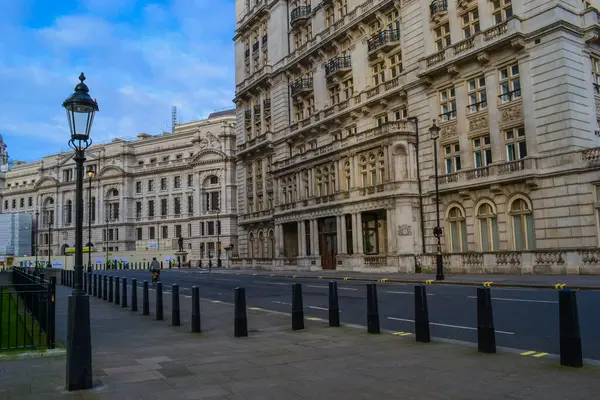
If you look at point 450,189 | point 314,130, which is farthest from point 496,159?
point 314,130

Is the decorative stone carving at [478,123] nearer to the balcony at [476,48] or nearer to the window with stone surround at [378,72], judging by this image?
the balcony at [476,48]

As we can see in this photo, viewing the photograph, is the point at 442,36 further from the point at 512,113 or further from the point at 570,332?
the point at 570,332

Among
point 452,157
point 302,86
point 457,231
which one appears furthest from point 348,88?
point 457,231

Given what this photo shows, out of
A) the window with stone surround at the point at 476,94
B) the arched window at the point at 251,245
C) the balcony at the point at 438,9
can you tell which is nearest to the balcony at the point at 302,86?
the balcony at the point at 438,9

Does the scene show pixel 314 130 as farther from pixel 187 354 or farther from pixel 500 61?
pixel 187 354

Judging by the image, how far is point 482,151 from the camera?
29094 mm

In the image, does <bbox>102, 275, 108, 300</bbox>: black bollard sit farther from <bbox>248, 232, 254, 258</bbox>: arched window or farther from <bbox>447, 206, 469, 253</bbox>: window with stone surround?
<bbox>248, 232, 254, 258</bbox>: arched window

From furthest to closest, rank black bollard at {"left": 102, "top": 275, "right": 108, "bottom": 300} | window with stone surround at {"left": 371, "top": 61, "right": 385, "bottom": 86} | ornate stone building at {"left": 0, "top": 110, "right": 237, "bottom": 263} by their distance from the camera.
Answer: ornate stone building at {"left": 0, "top": 110, "right": 237, "bottom": 263}, window with stone surround at {"left": 371, "top": 61, "right": 385, "bottom": 86}, black bollard at {"left": 102, "top": 275, "right": 108, "bottom": 300}

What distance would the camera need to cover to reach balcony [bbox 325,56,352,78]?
133 ft

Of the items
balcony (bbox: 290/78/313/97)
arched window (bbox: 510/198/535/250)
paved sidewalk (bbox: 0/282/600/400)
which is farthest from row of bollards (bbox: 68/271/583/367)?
balcony (bbox: 290/78/313/97)

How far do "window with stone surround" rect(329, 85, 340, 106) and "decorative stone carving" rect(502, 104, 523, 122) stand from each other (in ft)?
56.3

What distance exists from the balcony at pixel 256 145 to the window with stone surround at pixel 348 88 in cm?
1187

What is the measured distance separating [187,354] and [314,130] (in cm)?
3756

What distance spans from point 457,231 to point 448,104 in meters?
7.84
